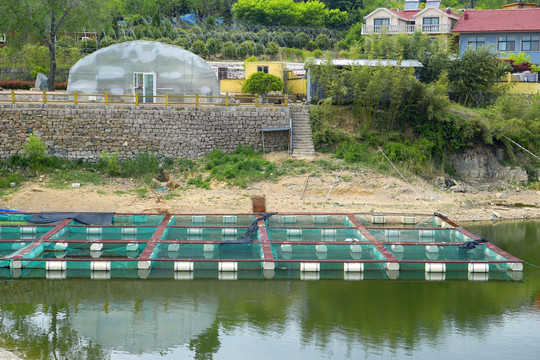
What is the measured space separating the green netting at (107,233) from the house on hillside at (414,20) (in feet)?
95.1

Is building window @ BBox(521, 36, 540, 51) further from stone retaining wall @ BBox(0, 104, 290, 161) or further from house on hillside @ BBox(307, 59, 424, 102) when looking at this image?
stone retaining wall @ BBox(0, 104, 290, 161)

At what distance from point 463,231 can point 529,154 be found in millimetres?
12375

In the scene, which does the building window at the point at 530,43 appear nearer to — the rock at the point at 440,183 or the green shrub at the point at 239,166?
the rock at the point at 440,183

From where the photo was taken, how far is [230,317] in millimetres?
16656

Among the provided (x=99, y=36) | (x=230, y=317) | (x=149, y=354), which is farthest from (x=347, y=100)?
(x=99, y=36)

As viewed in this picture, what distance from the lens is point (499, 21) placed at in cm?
4503

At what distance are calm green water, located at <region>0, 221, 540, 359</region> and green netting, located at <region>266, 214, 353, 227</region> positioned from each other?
506cm

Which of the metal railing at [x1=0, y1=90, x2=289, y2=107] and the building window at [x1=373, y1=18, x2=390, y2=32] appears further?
the building window at [x1=373, y1=18, x2=390, y2=32]

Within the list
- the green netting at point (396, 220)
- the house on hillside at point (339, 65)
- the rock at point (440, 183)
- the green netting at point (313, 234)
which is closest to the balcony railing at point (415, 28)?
the house on hillside at point (339, 65)

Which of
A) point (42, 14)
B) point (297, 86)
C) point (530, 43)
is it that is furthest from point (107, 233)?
point (530, 43)

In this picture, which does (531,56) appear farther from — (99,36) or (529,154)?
(99,36)

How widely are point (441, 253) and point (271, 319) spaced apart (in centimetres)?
671

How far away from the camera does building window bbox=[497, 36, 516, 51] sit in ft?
145

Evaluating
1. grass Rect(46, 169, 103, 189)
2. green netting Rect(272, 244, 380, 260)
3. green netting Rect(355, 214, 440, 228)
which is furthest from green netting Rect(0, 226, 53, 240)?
green netting Rect(355, 214, 440, 228)
